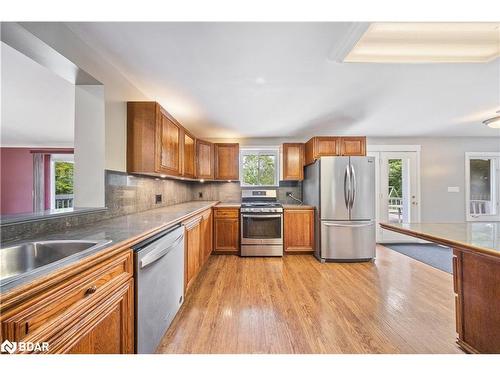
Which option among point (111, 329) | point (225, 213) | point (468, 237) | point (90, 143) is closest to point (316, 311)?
A: point (468, 237)

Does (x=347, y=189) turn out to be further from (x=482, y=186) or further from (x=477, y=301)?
(x=482, y=186)

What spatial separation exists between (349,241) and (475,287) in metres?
2.01

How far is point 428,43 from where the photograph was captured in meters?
1.71

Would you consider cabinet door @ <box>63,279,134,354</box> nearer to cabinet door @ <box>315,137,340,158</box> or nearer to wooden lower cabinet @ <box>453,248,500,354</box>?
wooden lower cabinet @ <box>453,248,500,354</box>

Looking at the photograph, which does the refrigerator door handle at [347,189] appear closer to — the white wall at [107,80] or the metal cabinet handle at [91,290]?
the white wall at [107,80]

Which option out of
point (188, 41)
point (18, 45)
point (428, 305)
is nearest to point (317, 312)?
point (428, 305)

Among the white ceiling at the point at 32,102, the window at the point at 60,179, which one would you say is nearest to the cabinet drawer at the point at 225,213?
the white ceiling at the point at 32,102

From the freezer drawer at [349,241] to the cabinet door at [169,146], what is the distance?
2.47 m

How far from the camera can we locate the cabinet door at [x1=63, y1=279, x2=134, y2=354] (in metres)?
0.84

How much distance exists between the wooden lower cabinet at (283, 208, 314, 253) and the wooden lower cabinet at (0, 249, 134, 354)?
2866 mm

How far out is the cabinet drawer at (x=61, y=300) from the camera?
1.96 feet

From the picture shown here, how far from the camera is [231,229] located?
371cm

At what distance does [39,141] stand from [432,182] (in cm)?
843

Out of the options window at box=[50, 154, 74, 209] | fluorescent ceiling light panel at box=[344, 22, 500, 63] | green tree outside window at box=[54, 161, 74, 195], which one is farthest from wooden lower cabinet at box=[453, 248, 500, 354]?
green tree outside window at box=[54, 161, 74, 195]
